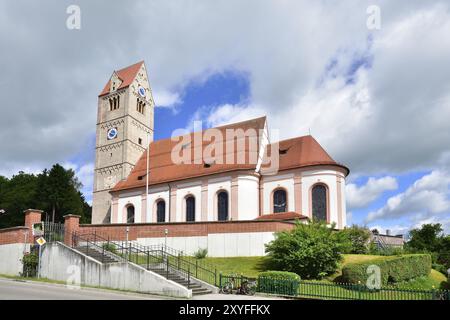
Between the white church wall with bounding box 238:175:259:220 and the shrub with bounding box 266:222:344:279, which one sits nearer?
the shrub with bounding box 266:222:344:279

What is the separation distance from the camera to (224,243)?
30562mm

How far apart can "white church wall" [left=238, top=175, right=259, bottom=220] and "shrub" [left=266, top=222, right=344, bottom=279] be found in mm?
13803

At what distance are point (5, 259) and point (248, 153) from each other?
22.2 m

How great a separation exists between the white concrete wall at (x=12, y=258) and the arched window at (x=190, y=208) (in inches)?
735

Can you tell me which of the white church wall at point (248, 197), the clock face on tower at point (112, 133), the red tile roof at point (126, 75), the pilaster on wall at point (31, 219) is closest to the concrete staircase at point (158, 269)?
the pilaster on wall at point (31, 219)

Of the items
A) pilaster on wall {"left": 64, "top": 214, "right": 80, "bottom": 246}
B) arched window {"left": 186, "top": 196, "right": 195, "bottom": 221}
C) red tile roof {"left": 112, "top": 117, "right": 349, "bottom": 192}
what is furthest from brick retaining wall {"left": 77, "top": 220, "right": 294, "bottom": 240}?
arched window {"left": 186, "top": 196, "right": 195, "bottom": 221}

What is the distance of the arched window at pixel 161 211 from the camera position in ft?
148

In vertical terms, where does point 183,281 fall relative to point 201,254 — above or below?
below

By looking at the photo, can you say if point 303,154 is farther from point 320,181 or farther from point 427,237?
point 427,237

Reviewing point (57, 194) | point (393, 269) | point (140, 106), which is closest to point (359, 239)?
point (393, 269)

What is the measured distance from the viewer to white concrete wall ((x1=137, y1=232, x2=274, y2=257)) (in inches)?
1171

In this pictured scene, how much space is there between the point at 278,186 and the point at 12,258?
22.1 m

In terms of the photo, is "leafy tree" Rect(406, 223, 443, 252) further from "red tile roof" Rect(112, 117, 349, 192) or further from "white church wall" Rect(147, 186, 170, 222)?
"white church wall" Rect(147, 186, 170, 222)

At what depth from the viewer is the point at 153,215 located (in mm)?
45406
